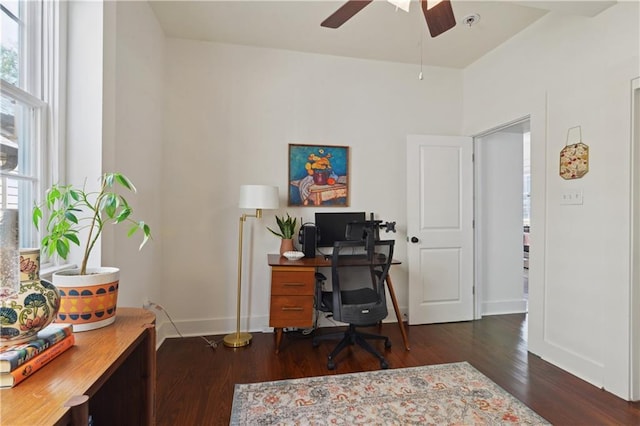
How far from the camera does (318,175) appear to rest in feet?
10.5

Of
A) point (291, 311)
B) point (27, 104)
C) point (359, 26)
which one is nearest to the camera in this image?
point (27, 104)

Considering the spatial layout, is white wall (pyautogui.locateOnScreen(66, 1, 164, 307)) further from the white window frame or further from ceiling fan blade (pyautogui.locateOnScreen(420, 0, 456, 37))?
ceiling fan blade (pyautogui.locateOnScreen(420, 0, 456, 37))

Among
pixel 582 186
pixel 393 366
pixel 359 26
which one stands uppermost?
pixel 359 26

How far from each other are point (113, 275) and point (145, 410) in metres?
0.51

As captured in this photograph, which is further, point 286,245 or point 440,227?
point 440,227

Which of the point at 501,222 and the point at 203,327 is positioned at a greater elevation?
the point at 501,222

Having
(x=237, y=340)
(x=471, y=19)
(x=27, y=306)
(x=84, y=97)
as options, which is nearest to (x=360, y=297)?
(x=237, y=340)

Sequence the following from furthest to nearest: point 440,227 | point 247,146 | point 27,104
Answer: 1. point 440,227
2. point 247,146
3. point 27,104

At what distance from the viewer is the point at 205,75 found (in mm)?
2996

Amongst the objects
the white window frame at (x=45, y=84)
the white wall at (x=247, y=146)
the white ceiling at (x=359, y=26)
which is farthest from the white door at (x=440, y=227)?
→ the white window frame at (x=45, y=84)

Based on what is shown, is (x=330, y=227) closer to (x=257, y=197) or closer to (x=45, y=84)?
(x=257, y=197)

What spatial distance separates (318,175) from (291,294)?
1267mm

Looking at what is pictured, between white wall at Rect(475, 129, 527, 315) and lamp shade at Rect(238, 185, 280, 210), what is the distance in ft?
8.20

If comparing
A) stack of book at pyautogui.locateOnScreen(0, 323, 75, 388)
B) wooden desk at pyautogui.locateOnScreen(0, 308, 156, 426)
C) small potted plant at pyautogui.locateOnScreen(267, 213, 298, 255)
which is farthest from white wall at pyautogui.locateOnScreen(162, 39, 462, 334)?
stack of book at pyautogui.locateOnScreen(0, 323, 75, 388)
